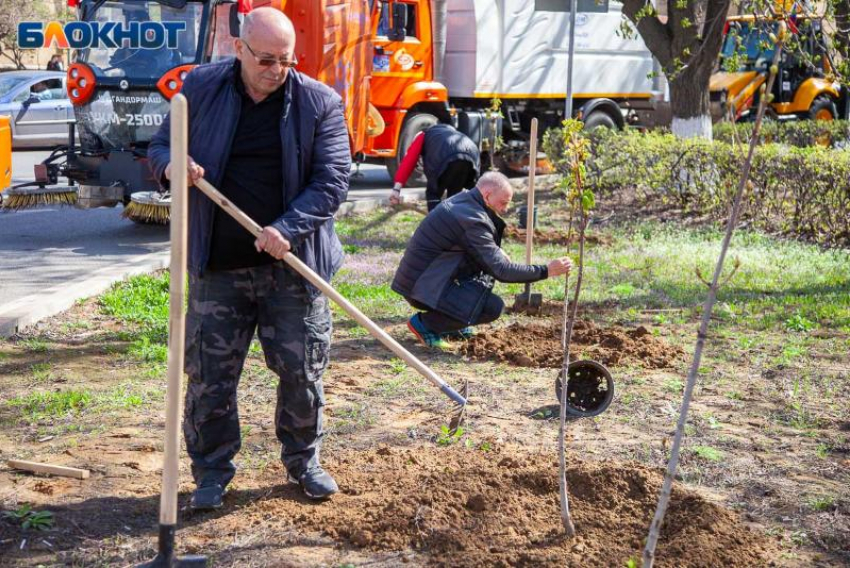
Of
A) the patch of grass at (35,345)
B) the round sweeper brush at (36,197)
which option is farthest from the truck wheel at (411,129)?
the patch of grass at (35,345)

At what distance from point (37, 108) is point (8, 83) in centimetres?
109

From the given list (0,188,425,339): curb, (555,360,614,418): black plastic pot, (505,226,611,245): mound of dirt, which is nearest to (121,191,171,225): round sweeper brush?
(0,188,425,339): curb

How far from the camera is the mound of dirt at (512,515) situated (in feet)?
12.3

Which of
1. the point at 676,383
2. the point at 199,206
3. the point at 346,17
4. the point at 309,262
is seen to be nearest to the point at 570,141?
the point at 309,262

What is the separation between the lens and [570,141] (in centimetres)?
368

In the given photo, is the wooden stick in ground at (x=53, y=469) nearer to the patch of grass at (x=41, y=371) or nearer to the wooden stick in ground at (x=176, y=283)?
the wooden stick in ground at (x=176, y=283)

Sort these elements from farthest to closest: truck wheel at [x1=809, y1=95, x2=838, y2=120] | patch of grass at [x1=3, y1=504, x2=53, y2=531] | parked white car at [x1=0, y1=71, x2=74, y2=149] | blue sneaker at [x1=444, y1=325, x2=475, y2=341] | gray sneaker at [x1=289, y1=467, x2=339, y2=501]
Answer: truck wheel at [x1=809, y1=95, x2=838, y2=120], parked white car at [x1=0, y1=71, x2=74, y2=149], blue sneaker at [x1=444, y1=325, x2=475, y2=341], gray sneaker at [x1=289, y1=467, x2=339, y2=501], patch of grass at [x1=3, y1=504, x2=53, y2=531]

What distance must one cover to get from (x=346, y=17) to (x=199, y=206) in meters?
9.63

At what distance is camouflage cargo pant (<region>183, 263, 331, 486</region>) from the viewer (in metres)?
4.02

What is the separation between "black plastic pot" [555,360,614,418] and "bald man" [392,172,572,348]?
38.2 inches

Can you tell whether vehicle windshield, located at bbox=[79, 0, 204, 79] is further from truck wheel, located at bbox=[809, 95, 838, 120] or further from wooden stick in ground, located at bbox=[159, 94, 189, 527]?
truck wheel, located at bbox=[809, 95, 838, 120]

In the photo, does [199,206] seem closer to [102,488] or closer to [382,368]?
[102,488]

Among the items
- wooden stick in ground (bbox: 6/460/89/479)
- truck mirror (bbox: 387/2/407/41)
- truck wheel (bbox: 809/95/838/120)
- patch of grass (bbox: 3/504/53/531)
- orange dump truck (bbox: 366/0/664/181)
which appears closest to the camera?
patch of grass (bbox: 3/504/53/531)

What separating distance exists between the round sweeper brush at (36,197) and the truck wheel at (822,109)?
16.2 meters
